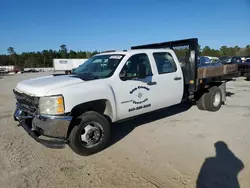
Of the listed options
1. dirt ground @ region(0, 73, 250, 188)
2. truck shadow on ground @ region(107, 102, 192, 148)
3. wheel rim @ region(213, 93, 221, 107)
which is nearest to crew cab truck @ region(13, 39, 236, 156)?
dirt ground @ region(0, 73, 250, 188)

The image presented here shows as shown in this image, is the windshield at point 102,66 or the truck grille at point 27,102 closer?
the truck grille at point 27,102

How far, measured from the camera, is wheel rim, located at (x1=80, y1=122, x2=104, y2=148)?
3.96m

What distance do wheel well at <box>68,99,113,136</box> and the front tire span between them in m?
0.12

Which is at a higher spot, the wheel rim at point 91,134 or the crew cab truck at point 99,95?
the crew cab truck at point 99,95

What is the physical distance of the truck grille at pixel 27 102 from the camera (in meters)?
3.81

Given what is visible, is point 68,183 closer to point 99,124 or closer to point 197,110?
point 99,124

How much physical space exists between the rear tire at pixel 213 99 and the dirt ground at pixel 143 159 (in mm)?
1222

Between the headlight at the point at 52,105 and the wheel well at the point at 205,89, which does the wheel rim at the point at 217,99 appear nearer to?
the wheel well at the point at 205,89

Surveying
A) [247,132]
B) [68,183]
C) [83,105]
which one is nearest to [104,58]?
[83,105]

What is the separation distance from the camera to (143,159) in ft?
12.6

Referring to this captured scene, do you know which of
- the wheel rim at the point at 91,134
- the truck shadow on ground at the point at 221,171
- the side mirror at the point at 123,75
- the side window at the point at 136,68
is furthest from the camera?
the side window at the point at 136,68

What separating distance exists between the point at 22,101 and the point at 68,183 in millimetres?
2042

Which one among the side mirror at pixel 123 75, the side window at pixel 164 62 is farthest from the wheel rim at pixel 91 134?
the side window at pixel 164 62

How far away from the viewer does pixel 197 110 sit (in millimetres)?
7363
